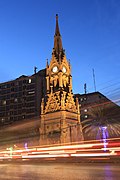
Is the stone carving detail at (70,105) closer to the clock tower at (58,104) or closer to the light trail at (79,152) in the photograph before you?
the clock tower at (58,104)

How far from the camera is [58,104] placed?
42.4 meters

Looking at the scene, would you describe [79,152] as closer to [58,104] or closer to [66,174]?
[66,174]

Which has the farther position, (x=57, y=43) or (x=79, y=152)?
(x=57, y=43)

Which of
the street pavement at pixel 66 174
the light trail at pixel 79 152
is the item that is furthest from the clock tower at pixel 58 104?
the street pavement at pixel 66 174

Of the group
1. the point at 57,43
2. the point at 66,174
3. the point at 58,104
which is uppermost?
the point at 57,43

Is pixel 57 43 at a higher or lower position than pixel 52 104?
higher

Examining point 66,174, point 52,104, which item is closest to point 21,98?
point 52,104

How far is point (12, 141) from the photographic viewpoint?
47719mm

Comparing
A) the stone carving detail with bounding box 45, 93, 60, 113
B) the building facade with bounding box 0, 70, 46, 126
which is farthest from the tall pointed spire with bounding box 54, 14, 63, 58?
the building facade with bounding box 0, 70, 46, 126

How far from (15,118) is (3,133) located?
37.7 m

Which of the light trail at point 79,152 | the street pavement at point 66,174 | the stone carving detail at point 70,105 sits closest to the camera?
the street pavement at point 66,174

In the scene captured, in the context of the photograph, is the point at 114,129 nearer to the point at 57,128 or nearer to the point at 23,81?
the point at 57,128

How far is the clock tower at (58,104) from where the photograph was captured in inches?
1570

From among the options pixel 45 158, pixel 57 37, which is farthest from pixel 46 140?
pixel 57 37
